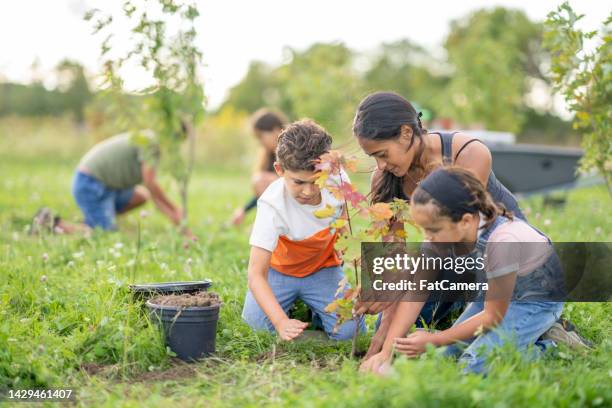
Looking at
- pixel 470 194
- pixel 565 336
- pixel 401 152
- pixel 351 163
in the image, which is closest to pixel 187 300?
pixel 351 163

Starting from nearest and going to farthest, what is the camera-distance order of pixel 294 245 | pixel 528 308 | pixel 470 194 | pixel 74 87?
pixel 470 194, pixel 528 308, pixel 294 245, pixel 74 87

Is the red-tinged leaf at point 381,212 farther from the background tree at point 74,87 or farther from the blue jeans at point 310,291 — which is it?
the background tree at point 74,87

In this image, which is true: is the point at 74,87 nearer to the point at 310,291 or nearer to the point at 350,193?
the point at 310,291

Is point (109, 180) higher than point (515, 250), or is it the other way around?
point (109, 180)

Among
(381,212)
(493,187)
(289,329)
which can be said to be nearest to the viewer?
(381,212)

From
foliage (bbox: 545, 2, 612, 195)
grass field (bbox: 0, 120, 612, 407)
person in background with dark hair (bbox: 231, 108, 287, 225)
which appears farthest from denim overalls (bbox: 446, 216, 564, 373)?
person in background with dark hair (bbox: 231, 108, 287, 225)

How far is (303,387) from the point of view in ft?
8.54

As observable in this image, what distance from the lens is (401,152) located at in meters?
3.06

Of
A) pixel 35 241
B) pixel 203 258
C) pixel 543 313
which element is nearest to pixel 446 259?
pixel 543 313

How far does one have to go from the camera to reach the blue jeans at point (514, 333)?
265cm

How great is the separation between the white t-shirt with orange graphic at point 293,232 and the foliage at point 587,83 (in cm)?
204

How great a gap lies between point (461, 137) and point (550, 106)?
2958 cm

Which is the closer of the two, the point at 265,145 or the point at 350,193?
the point at 350,193

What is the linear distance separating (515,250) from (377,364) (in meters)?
0.78
